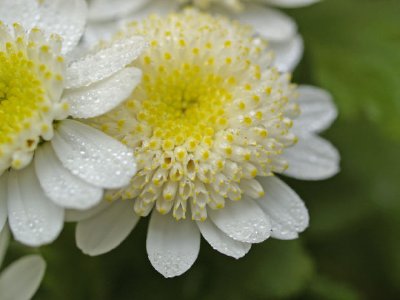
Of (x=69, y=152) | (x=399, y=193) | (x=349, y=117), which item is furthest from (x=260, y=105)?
(x=399, y=193)

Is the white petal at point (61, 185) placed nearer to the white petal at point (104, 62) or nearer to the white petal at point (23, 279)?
the white petal at point (104, 62)

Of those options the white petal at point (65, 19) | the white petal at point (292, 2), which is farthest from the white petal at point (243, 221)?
the white petal at point (292, 2)

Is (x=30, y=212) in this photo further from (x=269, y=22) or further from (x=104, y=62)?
(x=269, y=22)

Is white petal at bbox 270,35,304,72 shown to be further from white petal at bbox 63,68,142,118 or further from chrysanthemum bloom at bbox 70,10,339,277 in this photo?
white petal at bbox 63,68,142,118

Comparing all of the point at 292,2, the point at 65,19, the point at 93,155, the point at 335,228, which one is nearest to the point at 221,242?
the point at 93,155

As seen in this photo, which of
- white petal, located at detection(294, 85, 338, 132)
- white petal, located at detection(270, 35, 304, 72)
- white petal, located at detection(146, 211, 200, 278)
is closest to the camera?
white petal, located at detection(146, 211, 200, 278)

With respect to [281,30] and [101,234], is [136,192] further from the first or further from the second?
[281,30]

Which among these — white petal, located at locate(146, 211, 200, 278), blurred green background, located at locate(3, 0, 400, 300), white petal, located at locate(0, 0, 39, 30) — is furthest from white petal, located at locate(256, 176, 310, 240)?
white petal, located at locate(0, 0, 39, 30)
